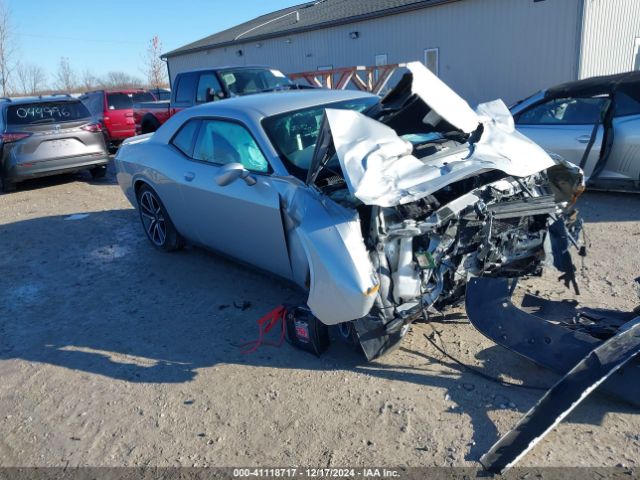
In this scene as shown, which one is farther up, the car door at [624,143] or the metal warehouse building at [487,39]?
the metal warehouse building at [487,39]

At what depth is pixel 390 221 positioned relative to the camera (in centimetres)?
320

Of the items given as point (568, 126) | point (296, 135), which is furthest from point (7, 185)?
point (568, 126)

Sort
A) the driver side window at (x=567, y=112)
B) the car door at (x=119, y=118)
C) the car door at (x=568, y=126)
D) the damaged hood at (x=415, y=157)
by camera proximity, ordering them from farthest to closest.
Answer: the car door at (x=119, y=118)
the driver side window at (x=567, y=112)
the car door at (x=568, y=126)
the damaged hood at (x=415, y=157)

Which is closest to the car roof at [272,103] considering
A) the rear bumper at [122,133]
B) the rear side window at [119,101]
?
the rear bumper at [122,133]

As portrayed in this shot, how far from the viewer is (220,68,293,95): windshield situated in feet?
30.6

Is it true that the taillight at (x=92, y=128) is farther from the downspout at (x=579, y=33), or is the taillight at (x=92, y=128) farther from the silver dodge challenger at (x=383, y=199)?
the downspout at (x=579, y=33)

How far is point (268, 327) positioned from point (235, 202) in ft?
3.36

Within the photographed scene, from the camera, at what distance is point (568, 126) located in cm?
661

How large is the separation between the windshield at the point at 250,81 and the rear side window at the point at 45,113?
303cm

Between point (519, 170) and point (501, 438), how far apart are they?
1.69 meters

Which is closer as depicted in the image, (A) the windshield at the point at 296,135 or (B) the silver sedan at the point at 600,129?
(A) the windshield at the point at 296,135

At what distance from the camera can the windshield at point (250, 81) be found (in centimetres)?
934

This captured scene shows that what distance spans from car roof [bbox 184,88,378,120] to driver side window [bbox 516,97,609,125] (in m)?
3.14

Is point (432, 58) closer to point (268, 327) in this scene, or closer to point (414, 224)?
point (268, 327)
